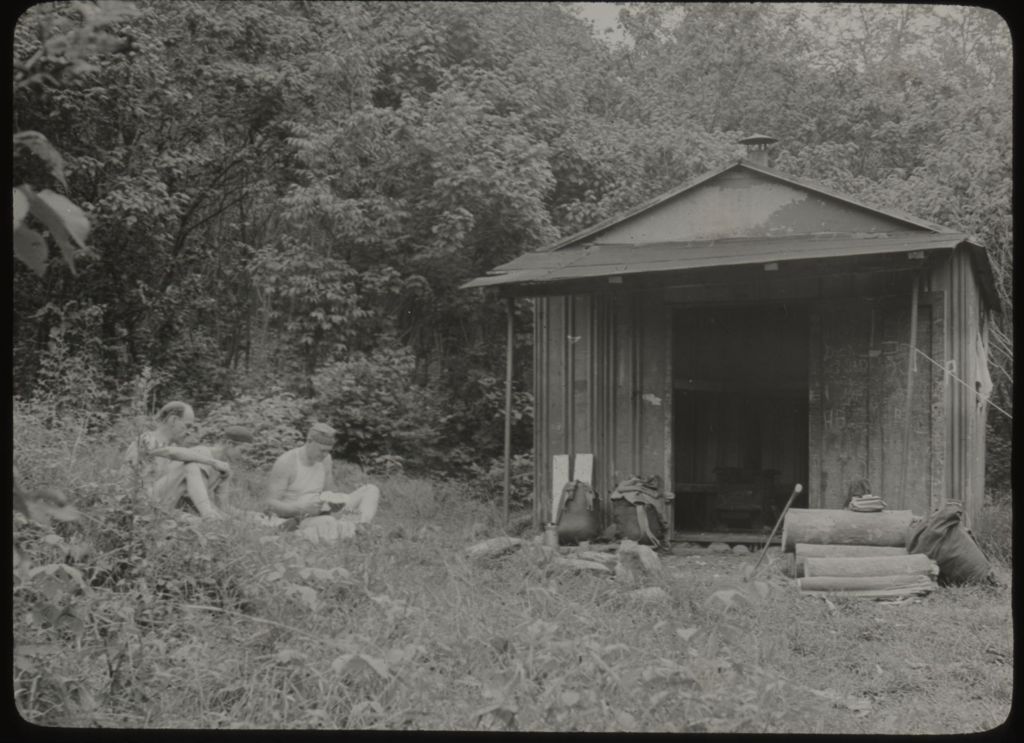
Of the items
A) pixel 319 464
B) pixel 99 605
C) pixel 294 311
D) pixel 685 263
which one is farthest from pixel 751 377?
pixel 99 605

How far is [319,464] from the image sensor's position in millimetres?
8766

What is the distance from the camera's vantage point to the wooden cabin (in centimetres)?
976

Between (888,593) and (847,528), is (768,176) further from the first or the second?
(888,593)

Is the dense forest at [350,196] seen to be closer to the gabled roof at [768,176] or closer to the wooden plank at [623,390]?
the gabled roof at [768,176]

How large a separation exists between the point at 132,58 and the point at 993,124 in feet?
44.7

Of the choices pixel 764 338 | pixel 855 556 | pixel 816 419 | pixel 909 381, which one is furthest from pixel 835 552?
pixel 764 338

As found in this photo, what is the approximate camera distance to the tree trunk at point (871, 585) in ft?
24.7

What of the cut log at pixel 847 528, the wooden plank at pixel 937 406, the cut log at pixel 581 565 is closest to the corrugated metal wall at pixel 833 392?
the wooden plank at pixel 937 406

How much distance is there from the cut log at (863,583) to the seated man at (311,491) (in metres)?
3.59

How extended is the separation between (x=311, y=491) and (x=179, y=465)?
1.36 m

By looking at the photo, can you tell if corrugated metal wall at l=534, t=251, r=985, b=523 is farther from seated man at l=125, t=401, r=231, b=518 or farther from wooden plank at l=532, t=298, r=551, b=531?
seated man at l=125, t=401, r=231, b=518

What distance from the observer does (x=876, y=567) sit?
7.73 metres

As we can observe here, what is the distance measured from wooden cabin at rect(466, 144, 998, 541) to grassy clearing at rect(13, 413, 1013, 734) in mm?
2970

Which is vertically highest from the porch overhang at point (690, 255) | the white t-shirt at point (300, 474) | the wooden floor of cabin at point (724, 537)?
the porch overhang at point (690, 255)
